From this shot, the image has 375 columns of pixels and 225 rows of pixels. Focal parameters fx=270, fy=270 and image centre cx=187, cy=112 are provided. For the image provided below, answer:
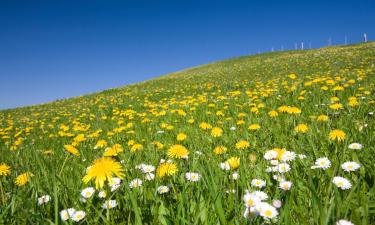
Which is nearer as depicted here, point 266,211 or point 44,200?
point 266,211

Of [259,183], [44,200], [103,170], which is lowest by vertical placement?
[259,183]

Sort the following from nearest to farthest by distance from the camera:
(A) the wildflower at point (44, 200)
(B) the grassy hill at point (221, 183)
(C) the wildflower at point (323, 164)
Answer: (B) the grassy hill at point (221, 183) < (A) the wildflower at point (44, 200) < (C) the wildflower at point (323, 164)

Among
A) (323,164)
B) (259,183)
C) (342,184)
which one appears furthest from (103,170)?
(323,164)

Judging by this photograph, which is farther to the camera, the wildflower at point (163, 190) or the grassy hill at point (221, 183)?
the wildflower at point (163, 190)

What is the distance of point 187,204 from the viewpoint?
1549 millimetres

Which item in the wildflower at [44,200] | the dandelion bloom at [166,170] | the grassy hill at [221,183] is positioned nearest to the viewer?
the grassy hill at [221,183]

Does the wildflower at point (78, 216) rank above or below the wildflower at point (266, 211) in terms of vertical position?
below

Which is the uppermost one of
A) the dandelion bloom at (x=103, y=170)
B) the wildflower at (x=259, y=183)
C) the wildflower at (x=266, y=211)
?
the dandelion bloom at (x=103, y=170)

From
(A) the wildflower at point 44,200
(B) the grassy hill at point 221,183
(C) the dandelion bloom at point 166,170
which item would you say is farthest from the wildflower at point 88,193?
(C) the dandelion bloom at point 166,170

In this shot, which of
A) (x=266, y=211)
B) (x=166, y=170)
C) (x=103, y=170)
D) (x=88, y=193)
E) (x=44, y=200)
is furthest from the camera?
(x=166, y=170)

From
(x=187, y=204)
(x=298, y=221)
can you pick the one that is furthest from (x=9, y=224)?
(x=298, y=221)

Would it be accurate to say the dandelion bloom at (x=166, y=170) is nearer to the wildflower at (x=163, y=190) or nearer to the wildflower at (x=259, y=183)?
the wildflower at (x=163, y=190)

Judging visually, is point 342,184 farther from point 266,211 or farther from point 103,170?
point 103,170

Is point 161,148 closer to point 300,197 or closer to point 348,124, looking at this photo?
point 300,197
